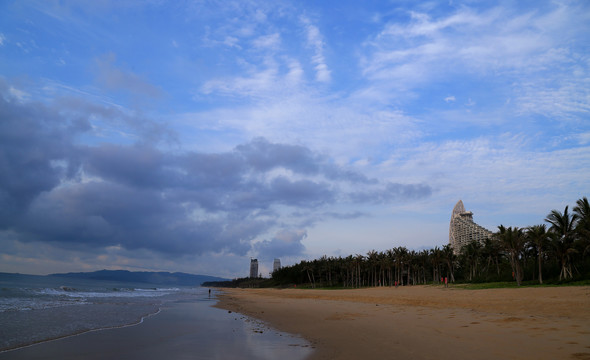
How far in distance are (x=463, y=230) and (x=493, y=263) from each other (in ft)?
106

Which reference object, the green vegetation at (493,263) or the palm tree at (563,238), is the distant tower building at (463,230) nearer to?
the green vegetation at (493,263)

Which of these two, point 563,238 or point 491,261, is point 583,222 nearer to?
point 563,238

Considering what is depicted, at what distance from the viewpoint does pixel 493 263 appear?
6625 cm

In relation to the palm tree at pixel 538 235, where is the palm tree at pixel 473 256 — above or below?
below

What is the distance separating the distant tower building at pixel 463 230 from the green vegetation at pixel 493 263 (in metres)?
8.58

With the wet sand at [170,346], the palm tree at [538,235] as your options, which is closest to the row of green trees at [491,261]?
the palm tree at [538,235]

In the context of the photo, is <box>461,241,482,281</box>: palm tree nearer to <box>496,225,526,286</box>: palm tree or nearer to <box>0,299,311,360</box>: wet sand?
<box>496,225,526,286</box>: palm tree

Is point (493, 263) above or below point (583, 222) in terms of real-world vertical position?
below

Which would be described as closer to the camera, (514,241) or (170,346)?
(170,346)

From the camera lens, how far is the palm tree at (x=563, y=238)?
38156 mm

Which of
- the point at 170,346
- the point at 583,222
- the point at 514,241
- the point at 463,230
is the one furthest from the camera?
the point at 463,230

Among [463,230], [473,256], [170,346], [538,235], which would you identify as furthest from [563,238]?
[463,230]

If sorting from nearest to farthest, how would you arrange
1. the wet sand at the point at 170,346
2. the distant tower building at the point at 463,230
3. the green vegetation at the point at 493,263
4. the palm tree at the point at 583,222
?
the wet sand at the point at 170,346, the palm tree at the point at 583,222, the green vegetation at the point at 493,263, the distant tower building at the point at 463,230

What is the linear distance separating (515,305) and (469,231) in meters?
85.5
